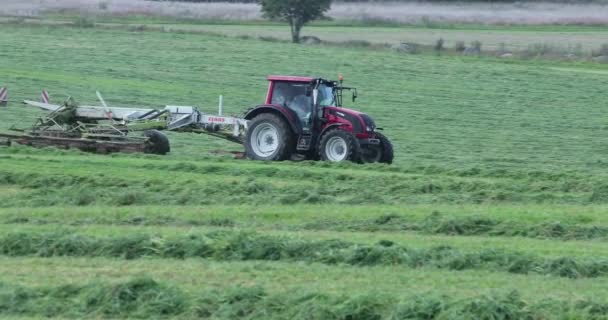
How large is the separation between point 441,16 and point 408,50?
9.94 metres

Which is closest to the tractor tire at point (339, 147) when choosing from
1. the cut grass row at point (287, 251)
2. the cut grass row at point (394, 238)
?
the cut grass row at point (394, 238)

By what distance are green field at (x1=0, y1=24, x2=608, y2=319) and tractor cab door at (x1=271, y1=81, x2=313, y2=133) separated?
44.3 inches

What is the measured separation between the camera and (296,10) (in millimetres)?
56219

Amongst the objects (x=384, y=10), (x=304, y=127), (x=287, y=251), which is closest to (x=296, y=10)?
(x=384, y=10)

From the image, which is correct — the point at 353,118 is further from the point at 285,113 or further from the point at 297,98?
the point at 285,113

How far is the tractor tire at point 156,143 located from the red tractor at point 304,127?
5.02 ft

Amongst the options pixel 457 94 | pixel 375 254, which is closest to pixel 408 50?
pixel 457 94

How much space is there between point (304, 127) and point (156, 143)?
105 inches

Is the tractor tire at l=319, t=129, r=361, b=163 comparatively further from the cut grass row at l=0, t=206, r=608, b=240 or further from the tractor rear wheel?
the cut grass row at l=0, t=206, r=608, b=240

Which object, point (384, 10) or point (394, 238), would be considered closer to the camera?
point (394, 238)

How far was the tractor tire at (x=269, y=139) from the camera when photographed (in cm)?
1969

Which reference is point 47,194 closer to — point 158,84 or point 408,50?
point 158,84

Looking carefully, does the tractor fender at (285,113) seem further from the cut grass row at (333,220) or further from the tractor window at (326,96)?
the cut grass row at (333,220)

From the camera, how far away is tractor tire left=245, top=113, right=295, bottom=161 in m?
19.7
